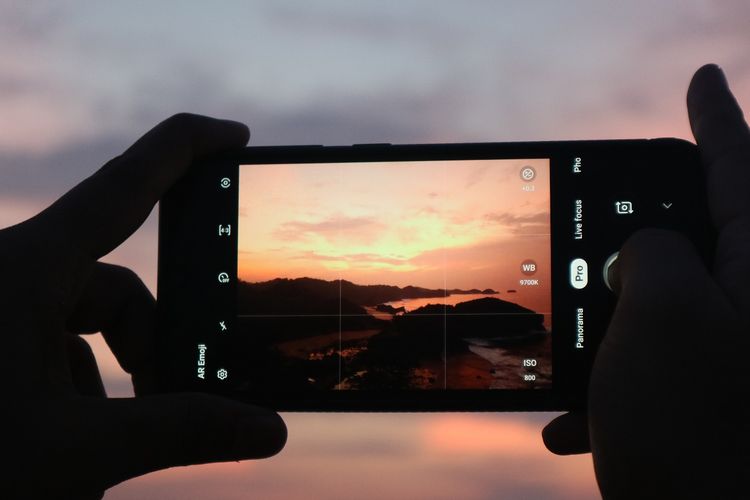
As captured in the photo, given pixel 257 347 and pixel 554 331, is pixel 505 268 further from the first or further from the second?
pixel 257 347

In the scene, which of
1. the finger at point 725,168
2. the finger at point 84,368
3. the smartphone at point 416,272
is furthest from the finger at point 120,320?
the finger at point 725,168

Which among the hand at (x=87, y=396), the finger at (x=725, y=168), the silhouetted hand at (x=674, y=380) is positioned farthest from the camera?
the finger at (x=725, y=168)

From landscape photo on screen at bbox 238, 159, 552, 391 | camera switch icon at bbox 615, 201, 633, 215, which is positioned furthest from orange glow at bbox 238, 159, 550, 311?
camera switch icon at bbox 615, 201, 633, 215

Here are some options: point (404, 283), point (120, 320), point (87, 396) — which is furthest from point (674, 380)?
point (120, 320)

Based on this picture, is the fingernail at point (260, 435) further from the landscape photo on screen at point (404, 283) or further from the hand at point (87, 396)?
the landscape photo on screen at point (404, 283)

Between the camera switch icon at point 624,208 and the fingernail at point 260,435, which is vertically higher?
the camera switch icon at point 624,208

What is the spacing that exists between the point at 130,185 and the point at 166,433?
1.06 m

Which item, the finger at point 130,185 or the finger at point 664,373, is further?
the finger at point 130,185

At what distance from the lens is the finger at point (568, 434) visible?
114 inches

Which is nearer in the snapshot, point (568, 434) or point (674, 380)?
point (674, 380)

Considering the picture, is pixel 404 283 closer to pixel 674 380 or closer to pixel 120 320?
pixel 674 380

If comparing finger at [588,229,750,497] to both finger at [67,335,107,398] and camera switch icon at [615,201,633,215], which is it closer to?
camera switch icon at [615,201,633,215]

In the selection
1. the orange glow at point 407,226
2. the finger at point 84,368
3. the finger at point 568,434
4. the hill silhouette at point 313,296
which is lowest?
the finger at point 568,434

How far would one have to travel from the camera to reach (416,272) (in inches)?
108
